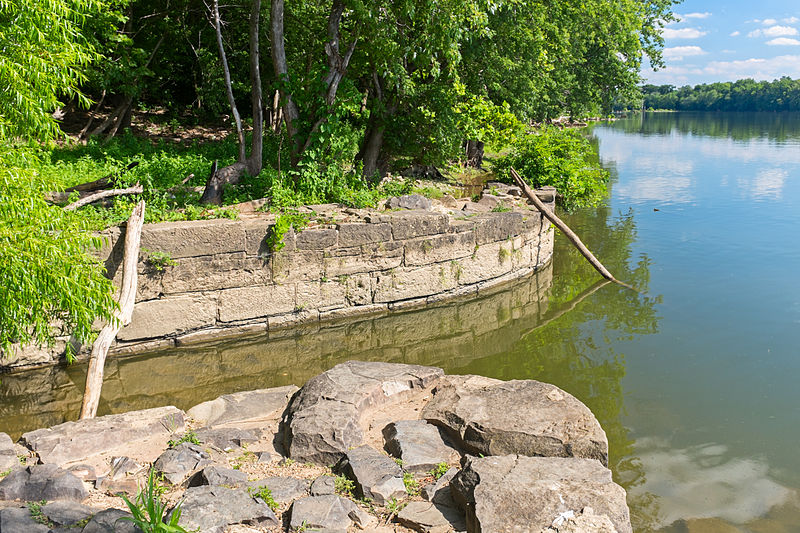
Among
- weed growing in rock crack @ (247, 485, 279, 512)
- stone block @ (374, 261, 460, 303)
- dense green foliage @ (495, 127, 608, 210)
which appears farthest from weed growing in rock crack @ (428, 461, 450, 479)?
dense green foliage @ (495, 127, 608, 210)

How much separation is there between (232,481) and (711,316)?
7708mm

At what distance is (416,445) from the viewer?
16.8ft

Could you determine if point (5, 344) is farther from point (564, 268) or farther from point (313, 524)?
point (564, 268)

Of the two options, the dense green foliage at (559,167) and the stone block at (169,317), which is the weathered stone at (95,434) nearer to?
the stone block at (169,317)

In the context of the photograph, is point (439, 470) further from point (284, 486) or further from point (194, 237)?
point (194, 237)

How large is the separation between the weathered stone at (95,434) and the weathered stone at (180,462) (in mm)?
555

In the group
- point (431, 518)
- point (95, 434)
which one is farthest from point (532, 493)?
point (95, 434)

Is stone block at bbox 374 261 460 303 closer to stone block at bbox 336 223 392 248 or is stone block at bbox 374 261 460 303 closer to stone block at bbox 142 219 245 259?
stone block at bbox 336 223 392 248

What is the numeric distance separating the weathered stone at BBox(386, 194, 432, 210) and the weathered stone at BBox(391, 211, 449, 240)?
395mm

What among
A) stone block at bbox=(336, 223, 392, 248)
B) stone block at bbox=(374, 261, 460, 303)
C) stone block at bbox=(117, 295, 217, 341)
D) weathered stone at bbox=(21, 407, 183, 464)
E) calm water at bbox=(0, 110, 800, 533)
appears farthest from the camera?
stone block at bbox=(374, 261, 460, 303)

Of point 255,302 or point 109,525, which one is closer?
point 109,525

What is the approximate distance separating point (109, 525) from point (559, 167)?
12.3 metres

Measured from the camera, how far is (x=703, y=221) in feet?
51.9

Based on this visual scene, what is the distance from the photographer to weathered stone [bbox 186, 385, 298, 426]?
19.4ft
